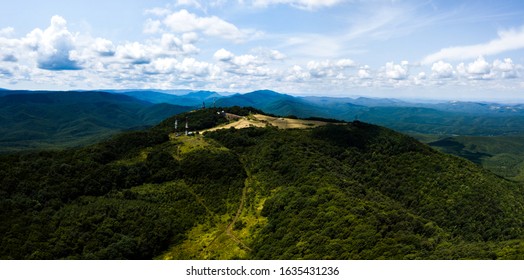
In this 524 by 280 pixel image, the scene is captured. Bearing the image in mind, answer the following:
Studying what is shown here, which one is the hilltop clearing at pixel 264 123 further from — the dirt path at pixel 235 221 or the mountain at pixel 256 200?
the dirt path at pixel 235 221

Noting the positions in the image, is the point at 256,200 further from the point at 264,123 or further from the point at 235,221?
the point at 264,123

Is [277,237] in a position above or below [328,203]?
below

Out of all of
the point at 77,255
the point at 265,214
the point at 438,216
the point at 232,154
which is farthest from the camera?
the point at 232,154

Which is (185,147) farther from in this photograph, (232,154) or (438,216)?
(438,216)

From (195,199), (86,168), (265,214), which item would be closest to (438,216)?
(265,214)

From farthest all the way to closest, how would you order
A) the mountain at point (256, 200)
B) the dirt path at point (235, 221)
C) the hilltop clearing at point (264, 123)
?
the hilltop clearing at point (264, 123) < the dirt path at point (235, 221) < the mountain at point (256, 200)

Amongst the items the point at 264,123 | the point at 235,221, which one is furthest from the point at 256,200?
the point at 264,123

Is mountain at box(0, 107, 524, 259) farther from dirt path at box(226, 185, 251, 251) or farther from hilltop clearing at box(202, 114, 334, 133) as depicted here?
hilltop clearing at box(202, 114, 334, 133)

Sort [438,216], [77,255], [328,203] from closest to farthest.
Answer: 1. [77,255]
2. [328,203]
3. [438,216]

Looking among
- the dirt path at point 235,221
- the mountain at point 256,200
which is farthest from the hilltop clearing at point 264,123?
the dirt path at point 235,221
